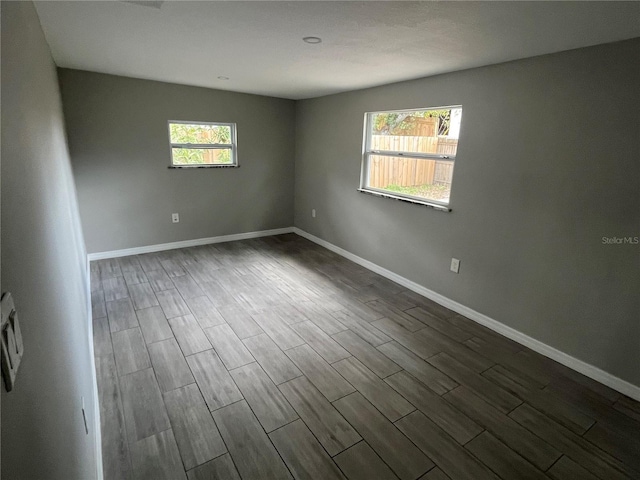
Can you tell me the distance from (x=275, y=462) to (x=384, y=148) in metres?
3.22

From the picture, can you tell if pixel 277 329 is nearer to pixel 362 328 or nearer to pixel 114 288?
pixel 362 328

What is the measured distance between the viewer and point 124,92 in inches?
154

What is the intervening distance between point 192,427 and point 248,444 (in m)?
0.34

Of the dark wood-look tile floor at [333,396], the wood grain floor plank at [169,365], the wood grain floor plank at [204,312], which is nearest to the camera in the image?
the dark wood-look tile floor at [333,396]

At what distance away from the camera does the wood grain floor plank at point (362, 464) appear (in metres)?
1.61

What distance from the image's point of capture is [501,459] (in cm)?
172

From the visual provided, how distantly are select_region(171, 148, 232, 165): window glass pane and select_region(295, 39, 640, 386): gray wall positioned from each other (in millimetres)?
2440

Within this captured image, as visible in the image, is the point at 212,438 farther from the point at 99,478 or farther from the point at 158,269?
the point at 158,269

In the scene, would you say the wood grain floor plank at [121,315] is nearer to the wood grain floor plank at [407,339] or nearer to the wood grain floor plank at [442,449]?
the wood grain floor plank at [407,339]

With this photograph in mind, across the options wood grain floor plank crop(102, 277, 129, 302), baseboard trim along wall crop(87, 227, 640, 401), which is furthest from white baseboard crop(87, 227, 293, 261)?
wood grain floor plank crop(102, 277, 129, 302)

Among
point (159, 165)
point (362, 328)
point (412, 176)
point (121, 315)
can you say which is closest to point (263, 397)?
point (362, 328)

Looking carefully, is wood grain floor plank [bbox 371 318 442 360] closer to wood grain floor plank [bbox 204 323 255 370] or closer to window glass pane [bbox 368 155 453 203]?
wood grain floor plank [bbox 204 323 255 370]

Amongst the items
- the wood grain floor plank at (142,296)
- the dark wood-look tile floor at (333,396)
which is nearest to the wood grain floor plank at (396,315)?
the dark wood-look tile floor at (333,396)

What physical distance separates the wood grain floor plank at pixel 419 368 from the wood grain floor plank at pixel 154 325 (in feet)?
5.60
